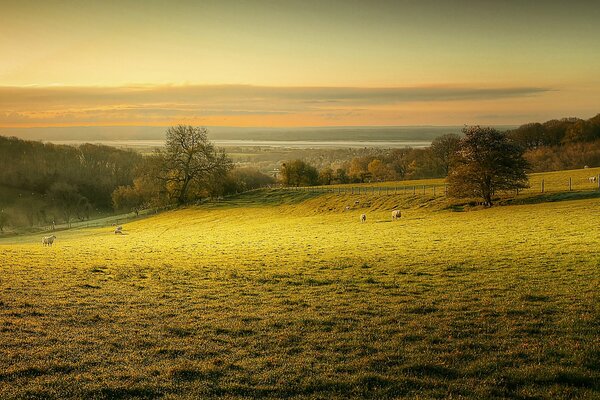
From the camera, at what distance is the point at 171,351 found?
1243cm

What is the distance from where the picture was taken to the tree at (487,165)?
53312 millimetres

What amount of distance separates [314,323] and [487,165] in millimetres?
45343

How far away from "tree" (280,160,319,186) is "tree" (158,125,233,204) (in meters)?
37.3

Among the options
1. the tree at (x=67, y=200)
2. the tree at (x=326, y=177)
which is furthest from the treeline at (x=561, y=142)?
the tree at (x=67, y=200)

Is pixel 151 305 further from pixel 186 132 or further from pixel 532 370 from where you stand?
pixel 186 132

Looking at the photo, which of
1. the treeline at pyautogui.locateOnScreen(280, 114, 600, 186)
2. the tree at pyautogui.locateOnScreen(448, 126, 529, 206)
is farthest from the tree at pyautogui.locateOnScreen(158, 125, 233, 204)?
the tree at pyautogui.locateOnScreen(448, 126, 529, 206)

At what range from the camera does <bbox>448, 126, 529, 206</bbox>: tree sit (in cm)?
5331

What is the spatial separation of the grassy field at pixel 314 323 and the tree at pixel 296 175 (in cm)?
9853

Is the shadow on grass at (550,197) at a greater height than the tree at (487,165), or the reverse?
the tree at (487,165)

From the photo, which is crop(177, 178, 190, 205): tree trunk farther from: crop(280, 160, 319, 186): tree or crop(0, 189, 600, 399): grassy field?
crop(0, 189, 600, 399): grassy field

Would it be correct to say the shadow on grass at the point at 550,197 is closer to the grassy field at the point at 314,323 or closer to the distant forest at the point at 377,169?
the grassy field at the point at 314,323

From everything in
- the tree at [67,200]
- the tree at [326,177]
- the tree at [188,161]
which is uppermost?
the tree at [188,161]

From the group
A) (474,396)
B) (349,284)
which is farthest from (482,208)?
(474,396)

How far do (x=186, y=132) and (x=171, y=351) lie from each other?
8127 centimetres
